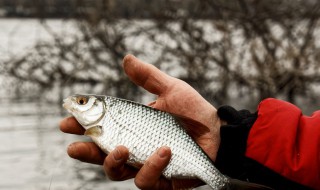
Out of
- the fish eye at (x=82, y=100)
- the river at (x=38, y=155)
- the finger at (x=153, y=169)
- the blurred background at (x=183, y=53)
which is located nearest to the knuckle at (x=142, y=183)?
the finger at (x=153, y=169)

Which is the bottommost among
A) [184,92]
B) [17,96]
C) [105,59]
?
[17,96]

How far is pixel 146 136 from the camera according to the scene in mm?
3676

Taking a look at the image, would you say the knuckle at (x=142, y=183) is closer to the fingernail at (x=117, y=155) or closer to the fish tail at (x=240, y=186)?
the fingernail at (x=117, y=155)

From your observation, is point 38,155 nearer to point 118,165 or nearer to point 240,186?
point 118,165

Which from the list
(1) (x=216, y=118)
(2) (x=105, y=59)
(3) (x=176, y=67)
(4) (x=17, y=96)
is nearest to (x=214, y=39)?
(3) (x=176, y=67)

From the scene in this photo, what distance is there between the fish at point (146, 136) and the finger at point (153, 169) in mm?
43

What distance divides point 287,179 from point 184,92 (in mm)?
935

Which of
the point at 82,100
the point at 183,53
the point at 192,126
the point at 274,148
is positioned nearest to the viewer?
the point at 274,148

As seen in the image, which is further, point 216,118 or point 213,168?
point 216,118

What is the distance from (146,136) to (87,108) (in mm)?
376

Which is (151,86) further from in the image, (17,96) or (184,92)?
(17,96)

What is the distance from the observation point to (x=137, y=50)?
13.9 metres

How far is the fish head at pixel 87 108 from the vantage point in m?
3.73

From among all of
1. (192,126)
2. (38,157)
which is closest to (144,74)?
(192,126)
